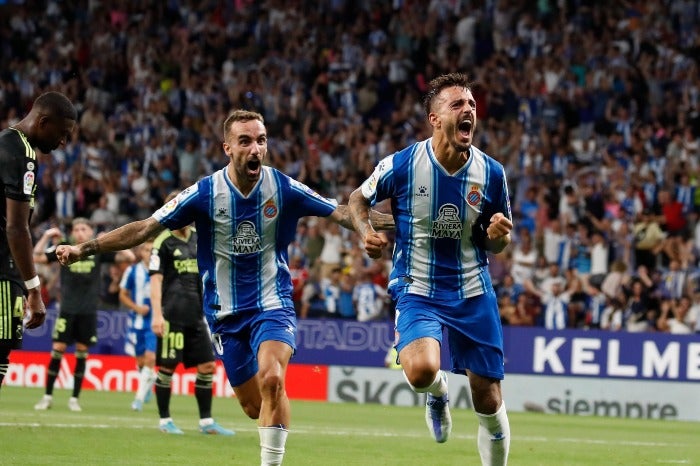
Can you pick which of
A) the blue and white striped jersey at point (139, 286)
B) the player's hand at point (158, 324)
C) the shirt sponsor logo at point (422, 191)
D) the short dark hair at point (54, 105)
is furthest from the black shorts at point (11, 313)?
the blue and white striped jersey at point (139, 286)

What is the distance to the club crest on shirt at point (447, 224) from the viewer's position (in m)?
8.94

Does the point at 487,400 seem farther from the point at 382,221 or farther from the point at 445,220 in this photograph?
the point at 382,221

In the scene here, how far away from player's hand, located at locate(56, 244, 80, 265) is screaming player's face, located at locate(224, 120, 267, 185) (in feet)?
→ 4.24

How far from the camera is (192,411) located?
60.2 feet

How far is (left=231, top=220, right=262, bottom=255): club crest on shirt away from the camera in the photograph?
945 cm

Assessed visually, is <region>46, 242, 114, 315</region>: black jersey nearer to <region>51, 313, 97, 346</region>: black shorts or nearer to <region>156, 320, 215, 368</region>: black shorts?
<region>51, 313, 97, 346</region>: black shorts

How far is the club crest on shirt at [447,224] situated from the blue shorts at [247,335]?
127 cm

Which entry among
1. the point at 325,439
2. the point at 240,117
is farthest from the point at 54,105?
the point at 325,439

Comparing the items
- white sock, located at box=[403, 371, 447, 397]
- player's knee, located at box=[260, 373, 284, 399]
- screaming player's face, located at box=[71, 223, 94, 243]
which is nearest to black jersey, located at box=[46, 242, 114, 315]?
screaming player's face, located at box=[71, 223, 94, 243]

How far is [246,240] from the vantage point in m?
9.44

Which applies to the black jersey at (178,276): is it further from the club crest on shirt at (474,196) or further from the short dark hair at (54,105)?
the club crest on shirt at (474,196)

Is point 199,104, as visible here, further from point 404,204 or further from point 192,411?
point 404,204

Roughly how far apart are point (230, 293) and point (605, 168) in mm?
16483

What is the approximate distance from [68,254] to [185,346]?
547 centimetres
